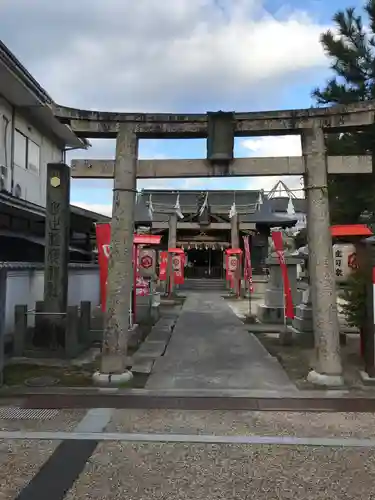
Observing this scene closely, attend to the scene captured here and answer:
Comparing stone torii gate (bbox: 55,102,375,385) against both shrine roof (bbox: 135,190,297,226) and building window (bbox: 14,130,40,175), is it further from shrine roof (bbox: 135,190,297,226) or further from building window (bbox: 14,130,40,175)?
shrine roof (bbox: 135,190,297,226)

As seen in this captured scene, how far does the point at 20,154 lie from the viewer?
1638 cm

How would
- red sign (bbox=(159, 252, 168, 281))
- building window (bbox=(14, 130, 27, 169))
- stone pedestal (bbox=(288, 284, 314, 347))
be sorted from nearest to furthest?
stone pedestal (bbox=(288, 284, 314, 347)) → building window (bbox=(14, 130, 27, 169)) → red sign (bbox=(159, 252, 168, 281))

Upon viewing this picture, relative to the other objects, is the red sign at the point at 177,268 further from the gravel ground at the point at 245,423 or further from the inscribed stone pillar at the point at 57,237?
the gravel ground at the point at 245,423

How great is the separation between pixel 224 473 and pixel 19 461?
1881 mm

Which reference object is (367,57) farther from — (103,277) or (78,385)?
(78,385)

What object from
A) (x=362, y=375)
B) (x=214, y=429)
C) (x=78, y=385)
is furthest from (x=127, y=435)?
Answer: (x=362, y=375)

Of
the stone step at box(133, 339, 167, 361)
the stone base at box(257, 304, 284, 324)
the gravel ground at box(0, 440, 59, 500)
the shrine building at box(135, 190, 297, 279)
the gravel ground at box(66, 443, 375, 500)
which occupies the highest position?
the shrine building at box(135, 190, 297, 279)

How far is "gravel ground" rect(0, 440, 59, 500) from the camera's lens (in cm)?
393

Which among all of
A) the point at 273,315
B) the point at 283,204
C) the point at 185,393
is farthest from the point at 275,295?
the point at 283,204

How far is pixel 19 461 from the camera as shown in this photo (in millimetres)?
4473

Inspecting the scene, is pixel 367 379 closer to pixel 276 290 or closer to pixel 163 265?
pixel 276 290

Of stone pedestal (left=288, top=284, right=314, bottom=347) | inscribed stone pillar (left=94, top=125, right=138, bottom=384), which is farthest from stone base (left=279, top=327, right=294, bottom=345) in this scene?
inscribed stone pillar (left=94, top=125, right=138, bottom=384)

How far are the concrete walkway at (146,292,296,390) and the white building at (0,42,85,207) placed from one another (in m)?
6.23

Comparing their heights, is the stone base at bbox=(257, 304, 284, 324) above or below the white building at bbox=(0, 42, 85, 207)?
below
